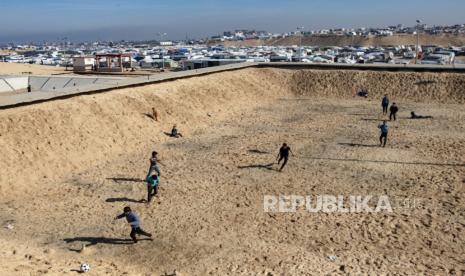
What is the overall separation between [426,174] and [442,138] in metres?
6.52

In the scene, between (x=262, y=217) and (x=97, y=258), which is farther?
(x=262, y=217)

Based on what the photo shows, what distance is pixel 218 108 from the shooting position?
30984mm

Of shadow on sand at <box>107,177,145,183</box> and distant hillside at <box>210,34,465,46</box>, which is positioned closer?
shadow on sand at <box>107,177,145,183</box>

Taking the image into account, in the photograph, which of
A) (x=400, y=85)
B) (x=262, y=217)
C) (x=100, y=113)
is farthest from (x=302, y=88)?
(x=262, y=217)

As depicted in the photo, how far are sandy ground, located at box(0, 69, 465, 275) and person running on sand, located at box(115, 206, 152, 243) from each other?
1.00 feet

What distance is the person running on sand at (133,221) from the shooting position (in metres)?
12.1

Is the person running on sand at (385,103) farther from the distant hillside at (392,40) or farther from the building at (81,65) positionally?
the distant hillside at (392,40)

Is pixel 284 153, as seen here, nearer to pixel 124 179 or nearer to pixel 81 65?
pixel 124 179

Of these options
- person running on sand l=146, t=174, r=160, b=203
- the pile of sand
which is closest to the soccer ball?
person running on sand l=146, t=174, r=160, b=203

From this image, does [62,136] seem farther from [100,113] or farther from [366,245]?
[366,245]

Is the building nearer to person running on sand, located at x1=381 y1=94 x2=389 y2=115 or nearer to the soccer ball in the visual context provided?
person running on sand, located at x1=381 y1=94 x2=389 y2=115

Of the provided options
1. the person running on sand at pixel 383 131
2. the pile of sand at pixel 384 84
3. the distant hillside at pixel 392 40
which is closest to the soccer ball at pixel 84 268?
the person running on sand at pixel 383 131

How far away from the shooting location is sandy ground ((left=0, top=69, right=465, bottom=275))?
1159 cm

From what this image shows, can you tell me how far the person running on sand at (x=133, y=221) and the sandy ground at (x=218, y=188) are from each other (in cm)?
30
